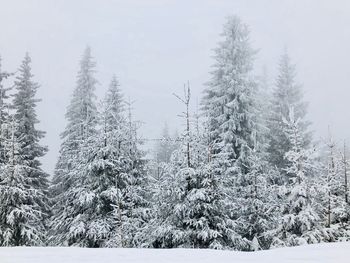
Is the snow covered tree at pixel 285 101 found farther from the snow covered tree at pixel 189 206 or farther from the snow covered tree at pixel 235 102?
the snow covered tree at pixel 189 206

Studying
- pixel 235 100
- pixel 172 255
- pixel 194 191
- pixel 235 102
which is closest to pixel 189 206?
pixel 194 191

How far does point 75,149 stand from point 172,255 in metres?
24.4

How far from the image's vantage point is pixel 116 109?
3200 centimetres

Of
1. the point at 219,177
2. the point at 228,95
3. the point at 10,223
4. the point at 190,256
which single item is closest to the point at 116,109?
the point at 228,95

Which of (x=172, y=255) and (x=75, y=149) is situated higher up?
(x=75, y=149)

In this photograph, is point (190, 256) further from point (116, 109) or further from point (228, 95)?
point (116, 109)

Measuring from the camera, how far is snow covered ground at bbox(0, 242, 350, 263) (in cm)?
791

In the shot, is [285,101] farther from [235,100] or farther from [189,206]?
[189,206]

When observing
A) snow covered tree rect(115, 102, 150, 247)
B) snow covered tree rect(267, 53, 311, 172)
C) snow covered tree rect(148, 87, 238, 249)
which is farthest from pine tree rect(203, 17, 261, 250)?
snow covered tree rect(148, 87, 238, 249)

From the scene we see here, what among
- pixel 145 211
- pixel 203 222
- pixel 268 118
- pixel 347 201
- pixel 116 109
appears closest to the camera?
pixel 203 222

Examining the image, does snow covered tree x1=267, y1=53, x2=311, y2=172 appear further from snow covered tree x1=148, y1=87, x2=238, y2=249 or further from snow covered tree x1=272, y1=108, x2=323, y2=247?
snow covered tree x1=148, y1=87, x2=238, y2=249

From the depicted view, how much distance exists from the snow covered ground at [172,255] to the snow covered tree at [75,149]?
1064 centimetres

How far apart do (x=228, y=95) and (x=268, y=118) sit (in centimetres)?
852

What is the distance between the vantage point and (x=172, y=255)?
8664 mm
